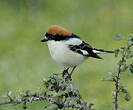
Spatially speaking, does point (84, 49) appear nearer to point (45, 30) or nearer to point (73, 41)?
point (73, 41)

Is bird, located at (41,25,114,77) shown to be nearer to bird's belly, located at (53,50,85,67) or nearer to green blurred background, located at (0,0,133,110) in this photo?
bird's belly, located at (53,50,85,67)

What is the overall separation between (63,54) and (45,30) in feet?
15.8

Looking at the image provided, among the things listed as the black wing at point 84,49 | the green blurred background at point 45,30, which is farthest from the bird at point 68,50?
the green blurred background at point 45,30

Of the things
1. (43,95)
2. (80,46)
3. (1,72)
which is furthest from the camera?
(1,72)

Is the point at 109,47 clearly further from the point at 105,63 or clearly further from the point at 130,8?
the point at 130,8

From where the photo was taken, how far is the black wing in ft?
18.0

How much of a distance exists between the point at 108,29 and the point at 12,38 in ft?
5.00

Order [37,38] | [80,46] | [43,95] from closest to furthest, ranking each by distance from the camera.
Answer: [43,95] < [80,46] < [37,38]

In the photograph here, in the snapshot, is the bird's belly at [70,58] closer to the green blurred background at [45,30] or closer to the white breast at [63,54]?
the white breast at [63,54]

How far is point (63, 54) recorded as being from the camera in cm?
552

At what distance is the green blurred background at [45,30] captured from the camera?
798 centimetres

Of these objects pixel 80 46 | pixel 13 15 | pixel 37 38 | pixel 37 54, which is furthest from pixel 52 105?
pixel 13 15

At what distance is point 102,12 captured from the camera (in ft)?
36.1

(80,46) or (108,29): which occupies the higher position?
(108,29)
